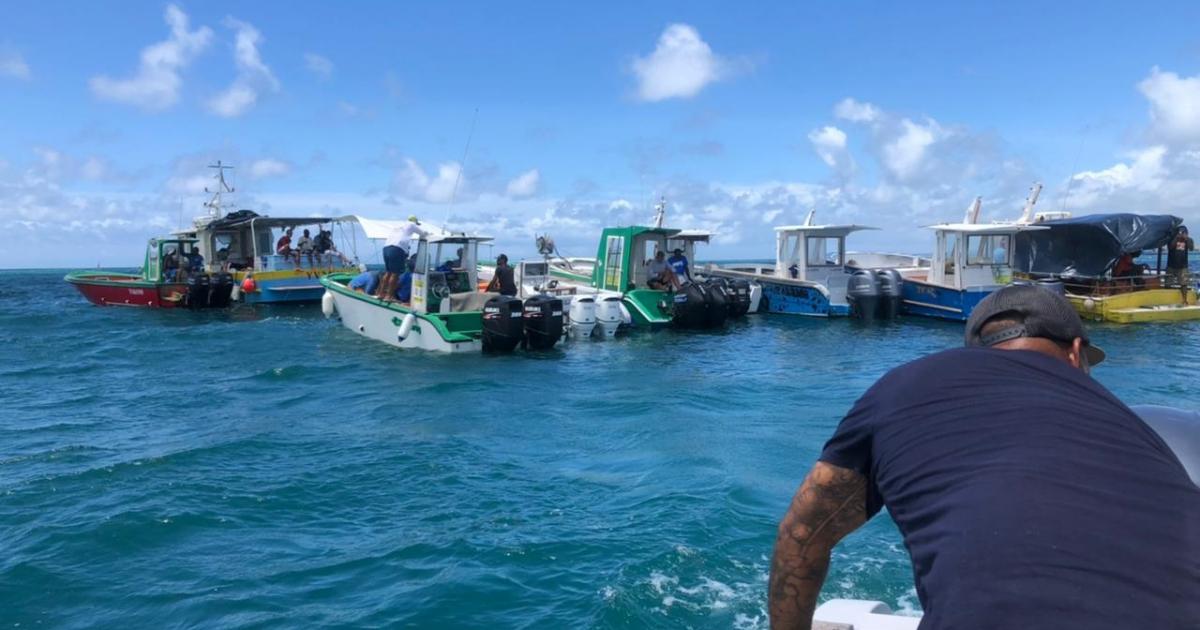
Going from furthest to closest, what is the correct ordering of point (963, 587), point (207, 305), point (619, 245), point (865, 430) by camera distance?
point (207, 305)
point (619, 245)
point (865, 430)
point (963, 587)

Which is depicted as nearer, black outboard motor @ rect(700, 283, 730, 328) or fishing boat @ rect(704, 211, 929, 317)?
black outboard motor @ rect(700, 283, 730, 328)

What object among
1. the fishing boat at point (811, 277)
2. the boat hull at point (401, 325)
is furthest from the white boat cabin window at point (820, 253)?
the boat hull at point (401, 325)

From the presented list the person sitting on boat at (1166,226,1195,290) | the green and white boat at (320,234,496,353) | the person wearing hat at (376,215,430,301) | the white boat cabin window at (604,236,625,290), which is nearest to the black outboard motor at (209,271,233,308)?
the green and white boat at (320,234,496,353)

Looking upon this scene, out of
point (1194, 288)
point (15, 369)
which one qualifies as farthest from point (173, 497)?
point (1194, 288)

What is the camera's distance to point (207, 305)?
87.2 ft

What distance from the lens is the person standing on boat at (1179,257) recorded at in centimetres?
2164

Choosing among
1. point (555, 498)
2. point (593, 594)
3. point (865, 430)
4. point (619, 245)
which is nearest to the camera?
point (865, 430)

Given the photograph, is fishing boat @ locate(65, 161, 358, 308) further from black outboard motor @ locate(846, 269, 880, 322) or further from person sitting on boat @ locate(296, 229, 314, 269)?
black outboard motor @ locate(846, 269, 880, 322)

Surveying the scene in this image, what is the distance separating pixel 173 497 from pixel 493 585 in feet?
11.4

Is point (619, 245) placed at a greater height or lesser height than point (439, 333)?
greater

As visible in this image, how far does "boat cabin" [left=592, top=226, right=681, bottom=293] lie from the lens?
21.3m

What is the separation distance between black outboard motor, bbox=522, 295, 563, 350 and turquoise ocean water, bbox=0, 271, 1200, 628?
75 cm

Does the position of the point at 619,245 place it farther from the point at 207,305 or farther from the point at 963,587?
the point at 963,587

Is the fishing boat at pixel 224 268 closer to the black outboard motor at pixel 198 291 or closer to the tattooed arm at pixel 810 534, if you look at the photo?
the black outboard motor at pixel 198 291
